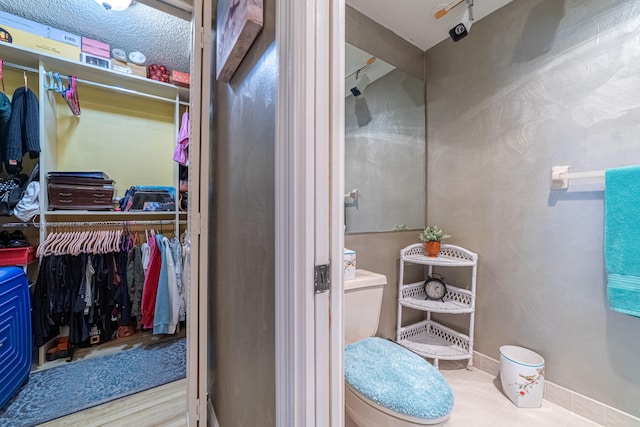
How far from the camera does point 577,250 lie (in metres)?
1.36

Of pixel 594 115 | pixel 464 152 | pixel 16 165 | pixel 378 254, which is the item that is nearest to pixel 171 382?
pixel 378 254

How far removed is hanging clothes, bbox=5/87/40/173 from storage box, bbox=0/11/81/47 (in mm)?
424

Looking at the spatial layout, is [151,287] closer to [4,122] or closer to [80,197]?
[80,197]

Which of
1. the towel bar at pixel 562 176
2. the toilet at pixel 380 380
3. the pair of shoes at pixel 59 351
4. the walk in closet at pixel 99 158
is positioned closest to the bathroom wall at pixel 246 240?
the toilet at pixel 380 380

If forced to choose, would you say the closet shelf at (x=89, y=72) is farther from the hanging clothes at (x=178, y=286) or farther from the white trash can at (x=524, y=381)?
the white trash can at (x=524, y=381)

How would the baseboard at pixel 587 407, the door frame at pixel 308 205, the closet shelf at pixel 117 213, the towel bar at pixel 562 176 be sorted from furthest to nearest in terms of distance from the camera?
1. the closet shelf at pixel 117 213
2. the towel bar at pixel 562 176
3. the baseboard at pixel 587 407
4. the door frame at pixel 308 205

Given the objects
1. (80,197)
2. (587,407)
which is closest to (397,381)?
(587,407)

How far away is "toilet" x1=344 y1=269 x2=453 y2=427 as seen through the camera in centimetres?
85

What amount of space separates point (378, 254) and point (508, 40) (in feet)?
5.31

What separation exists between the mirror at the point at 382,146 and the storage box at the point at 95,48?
2.05 metres

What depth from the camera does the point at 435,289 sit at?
1.81m

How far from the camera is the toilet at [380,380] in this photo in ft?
2.80

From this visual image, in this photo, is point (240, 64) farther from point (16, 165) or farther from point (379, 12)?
point (16, 165)

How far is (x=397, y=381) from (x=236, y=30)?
1377 millimetres
